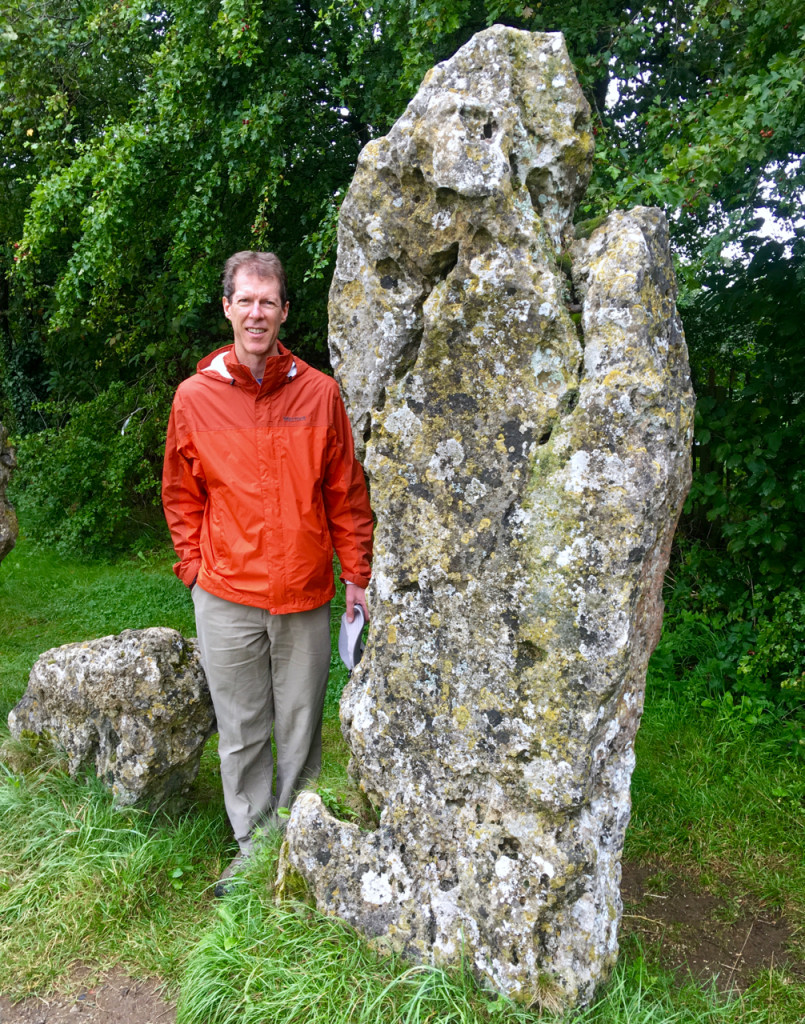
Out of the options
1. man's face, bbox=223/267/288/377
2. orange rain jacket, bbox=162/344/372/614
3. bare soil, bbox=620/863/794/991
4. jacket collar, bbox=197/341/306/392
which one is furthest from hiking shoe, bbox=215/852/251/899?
man's face, bbox=223/267/288/377

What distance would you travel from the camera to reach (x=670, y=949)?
3.20m

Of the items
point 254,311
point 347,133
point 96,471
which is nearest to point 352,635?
point 254,311

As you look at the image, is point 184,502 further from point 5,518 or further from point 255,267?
point 5,518

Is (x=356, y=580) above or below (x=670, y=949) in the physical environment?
above

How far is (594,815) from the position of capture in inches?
107

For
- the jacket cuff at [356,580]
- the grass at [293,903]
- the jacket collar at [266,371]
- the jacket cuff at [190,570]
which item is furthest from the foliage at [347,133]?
the jacket cuff at [190,570]

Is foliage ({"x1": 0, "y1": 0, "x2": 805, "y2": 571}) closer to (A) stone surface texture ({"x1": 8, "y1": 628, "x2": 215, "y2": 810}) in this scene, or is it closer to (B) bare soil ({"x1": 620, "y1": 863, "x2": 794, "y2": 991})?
(B) bare soil ({"x1": 620, "y1": 863, "x2": 794, "y2": 991})

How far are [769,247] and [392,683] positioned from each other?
377 cm

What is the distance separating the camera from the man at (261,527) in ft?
11.1

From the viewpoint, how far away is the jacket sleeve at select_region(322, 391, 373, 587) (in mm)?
3488

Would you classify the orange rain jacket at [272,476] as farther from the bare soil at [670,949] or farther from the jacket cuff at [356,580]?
the bare soil at [670,949]

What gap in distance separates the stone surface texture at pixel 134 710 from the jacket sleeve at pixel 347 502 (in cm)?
92

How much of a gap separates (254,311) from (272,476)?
0.65 metres

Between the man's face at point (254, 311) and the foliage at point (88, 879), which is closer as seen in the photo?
the foliage at point (88, 879)
